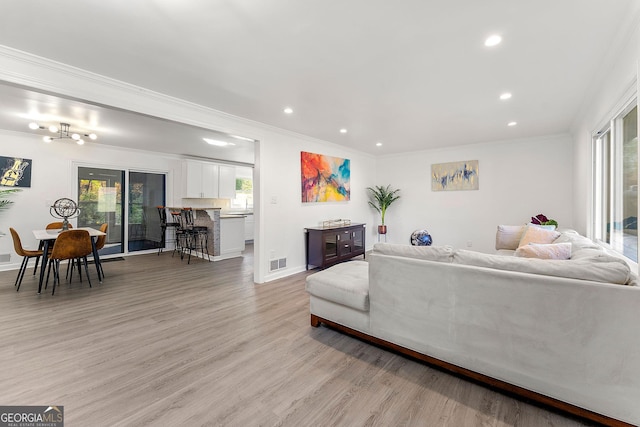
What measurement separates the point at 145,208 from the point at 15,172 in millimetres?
2246

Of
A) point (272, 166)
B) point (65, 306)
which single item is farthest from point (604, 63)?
point (65, 306)

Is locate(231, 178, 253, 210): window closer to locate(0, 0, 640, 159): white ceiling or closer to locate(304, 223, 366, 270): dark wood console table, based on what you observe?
locate(304, 223, 366, 270): dark wood console table

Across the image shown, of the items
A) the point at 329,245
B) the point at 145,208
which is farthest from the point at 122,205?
the point at 329,245

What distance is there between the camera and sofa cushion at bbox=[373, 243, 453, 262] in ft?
6.46

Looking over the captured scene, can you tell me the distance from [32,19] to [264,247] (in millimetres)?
3262

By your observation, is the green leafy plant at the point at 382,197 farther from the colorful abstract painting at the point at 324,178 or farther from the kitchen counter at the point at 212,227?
the kitchen counter at the point at 212,227

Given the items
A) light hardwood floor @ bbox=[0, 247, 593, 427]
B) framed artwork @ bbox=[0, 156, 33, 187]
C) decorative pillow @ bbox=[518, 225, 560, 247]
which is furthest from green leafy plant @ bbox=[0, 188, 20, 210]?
decorative pillow @ bbox=[518, 225, 560, 247]

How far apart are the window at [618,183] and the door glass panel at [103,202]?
825 cm

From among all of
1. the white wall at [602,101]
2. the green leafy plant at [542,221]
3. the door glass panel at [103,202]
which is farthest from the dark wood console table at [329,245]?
the door glass panel at [103,202]

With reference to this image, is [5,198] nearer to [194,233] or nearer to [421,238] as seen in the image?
[194,233]

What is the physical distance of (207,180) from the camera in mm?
7289

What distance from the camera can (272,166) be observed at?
4402mm

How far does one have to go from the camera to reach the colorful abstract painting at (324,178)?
5020mm

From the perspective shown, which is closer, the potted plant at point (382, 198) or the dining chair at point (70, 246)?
the dining chair at point (70, 246)
